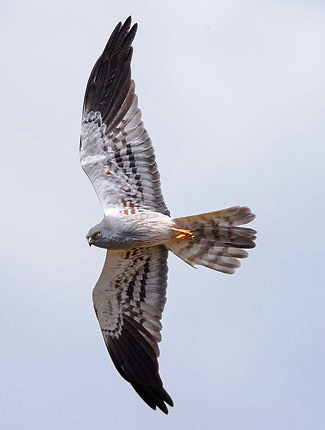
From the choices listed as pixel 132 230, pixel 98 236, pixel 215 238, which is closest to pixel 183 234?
pixel 215 238

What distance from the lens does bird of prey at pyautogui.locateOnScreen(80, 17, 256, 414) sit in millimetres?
12125

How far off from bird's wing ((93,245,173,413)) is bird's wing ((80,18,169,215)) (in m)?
→ 0.65

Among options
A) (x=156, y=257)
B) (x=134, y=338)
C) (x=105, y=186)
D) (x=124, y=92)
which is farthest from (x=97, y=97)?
(x=134, y=338)

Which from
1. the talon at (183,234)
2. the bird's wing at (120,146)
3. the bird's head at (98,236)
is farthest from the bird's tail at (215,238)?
the bird's head at (98,236)

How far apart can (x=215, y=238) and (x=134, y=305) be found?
51.5 inches

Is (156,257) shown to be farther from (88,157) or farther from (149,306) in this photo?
(88,157)

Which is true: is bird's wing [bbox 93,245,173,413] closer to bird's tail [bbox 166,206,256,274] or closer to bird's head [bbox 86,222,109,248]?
bird's tail [bbox 166,206,256,274]

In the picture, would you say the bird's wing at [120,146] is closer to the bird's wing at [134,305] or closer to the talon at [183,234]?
the talon at [183,234]

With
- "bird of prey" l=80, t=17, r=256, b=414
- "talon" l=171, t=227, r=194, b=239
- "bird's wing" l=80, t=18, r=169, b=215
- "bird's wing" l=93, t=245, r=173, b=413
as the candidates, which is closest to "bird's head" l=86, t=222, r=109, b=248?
"bird of prey" l=80, t=17, r=256, b=414

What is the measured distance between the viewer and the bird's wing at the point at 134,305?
1250 centimetres

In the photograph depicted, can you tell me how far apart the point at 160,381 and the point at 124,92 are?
11.2 feet

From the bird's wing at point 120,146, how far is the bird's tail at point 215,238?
35 cm


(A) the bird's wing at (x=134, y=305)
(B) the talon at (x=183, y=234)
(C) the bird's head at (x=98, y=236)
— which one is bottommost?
(A) the bird's wing at (x=134, y=305)

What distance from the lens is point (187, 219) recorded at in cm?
1216
